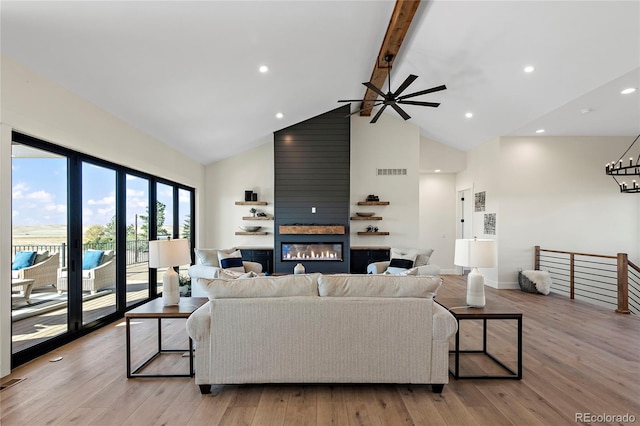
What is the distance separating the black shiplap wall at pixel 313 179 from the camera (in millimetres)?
7230

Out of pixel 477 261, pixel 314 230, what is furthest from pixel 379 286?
pixel 314 230

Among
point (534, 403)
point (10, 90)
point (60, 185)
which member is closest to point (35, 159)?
point (60, 185)

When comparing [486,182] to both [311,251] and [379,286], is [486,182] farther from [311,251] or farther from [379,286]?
[379,286]

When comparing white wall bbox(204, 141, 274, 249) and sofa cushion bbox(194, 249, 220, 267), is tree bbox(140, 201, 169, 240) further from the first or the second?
white wall bbox(204, 141, 274, 249)

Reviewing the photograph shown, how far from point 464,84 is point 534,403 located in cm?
468

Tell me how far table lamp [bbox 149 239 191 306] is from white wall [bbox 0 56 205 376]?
1.27 meters

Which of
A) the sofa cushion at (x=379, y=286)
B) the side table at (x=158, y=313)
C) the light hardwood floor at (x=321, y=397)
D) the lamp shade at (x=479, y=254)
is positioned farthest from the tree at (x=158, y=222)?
the lamp shade at (x=479, y=254)

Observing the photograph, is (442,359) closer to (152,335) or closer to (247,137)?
(152,335)

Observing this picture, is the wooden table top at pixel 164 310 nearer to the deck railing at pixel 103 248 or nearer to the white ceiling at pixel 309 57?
the deck railing at pixel 103 248

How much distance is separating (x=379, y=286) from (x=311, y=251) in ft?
15.7

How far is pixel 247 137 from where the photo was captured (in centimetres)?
713

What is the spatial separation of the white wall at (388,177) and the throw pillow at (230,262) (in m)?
3.18

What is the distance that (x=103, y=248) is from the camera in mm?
4371

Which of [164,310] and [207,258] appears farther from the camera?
[207,258]
